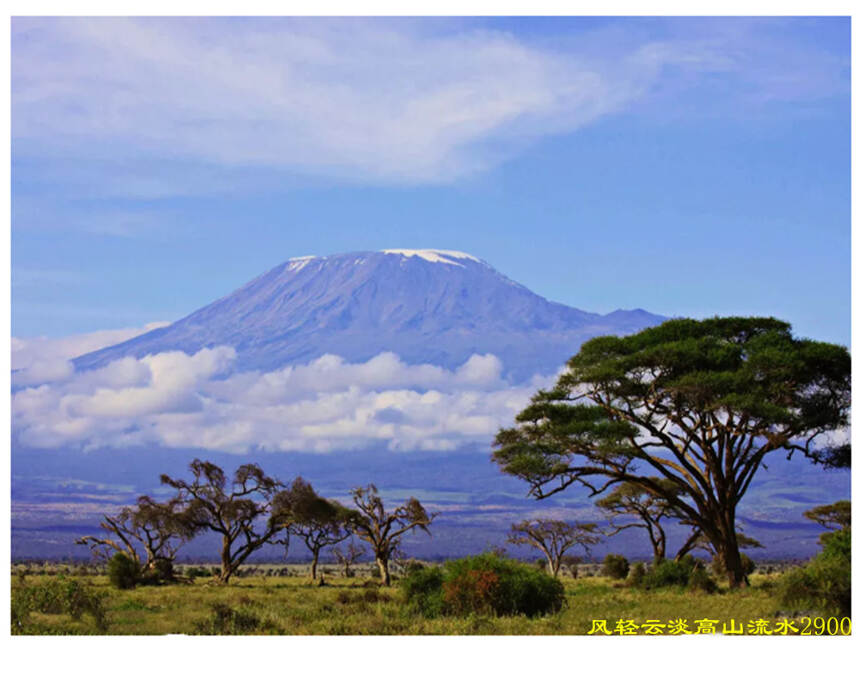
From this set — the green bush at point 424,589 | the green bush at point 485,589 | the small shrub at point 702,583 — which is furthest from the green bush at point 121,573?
the small shrub at point 702,583

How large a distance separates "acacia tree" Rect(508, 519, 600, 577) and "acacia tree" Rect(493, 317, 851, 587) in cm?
2385

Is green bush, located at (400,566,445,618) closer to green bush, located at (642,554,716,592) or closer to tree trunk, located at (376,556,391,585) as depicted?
green bush, located at (642,554,716,592)

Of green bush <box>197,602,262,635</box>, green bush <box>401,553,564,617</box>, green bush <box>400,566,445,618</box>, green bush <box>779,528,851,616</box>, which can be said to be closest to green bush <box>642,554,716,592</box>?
green bush <box>401,553,564,617</box>

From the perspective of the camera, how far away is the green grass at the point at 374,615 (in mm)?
19188

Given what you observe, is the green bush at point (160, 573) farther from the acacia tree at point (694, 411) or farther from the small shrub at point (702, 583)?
the small shrub at point (702, 583)

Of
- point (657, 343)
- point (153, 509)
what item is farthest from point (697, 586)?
point (153, 509)

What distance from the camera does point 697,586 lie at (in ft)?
91.5

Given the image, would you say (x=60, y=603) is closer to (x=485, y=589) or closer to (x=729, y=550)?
(x=485, y=589)

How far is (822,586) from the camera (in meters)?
18.4

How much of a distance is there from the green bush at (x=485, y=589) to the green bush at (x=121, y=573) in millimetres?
15811

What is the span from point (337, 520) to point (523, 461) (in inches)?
675

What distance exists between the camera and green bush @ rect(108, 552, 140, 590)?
35250 millimetres

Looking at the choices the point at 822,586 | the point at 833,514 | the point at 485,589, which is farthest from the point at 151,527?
the point at 822,586

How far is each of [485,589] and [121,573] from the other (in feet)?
59.5
